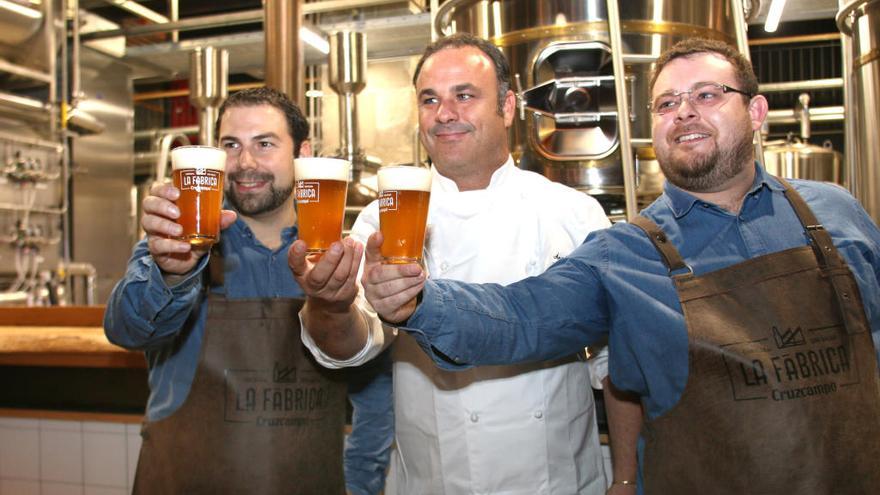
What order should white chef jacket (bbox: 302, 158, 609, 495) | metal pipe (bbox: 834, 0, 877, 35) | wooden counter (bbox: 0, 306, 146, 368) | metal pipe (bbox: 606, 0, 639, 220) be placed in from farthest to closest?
wooden counter (bbox: 0, 306, 146, 368)
metal pipe (bbox: 834, 0, 877, 35)
metal pipe (bbox: 606, 0, 639, 220)
white chef jacket (bbox: 302, 158, 609, 495)

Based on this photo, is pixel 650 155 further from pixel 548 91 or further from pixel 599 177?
pixel 548 91

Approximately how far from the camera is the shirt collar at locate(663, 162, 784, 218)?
1.68 m

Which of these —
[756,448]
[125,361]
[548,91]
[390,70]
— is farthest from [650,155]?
[390,70]

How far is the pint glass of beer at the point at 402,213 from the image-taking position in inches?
47.6

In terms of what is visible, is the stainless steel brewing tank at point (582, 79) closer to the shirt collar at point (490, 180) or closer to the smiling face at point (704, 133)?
the shirt collar at point (490, 180)

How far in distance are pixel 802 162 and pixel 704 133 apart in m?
3.68

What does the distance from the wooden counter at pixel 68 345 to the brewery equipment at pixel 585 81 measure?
1676 millimetres

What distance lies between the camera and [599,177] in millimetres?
2705

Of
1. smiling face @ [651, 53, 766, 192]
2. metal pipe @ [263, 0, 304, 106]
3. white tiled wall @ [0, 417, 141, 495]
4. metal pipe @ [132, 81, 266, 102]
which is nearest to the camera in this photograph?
smiling face @ [651, 53, 766, 192]

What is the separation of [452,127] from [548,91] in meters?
0.97

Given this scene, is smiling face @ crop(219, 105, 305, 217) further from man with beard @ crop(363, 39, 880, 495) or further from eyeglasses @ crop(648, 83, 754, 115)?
Answer: eyeglasses @ crop(648, 83, 754, 115)

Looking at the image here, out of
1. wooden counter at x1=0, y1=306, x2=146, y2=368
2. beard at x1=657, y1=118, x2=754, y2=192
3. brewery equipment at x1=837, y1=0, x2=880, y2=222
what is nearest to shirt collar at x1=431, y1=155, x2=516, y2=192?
beard at x1=657, y1=118, x2=754, y2=192

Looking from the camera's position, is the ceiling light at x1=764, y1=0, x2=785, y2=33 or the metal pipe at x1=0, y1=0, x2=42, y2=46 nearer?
the ceiling light at x1=764, y1=0, x2=785, y2=33

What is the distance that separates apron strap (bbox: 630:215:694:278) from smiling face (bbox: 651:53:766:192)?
160 millimetres
